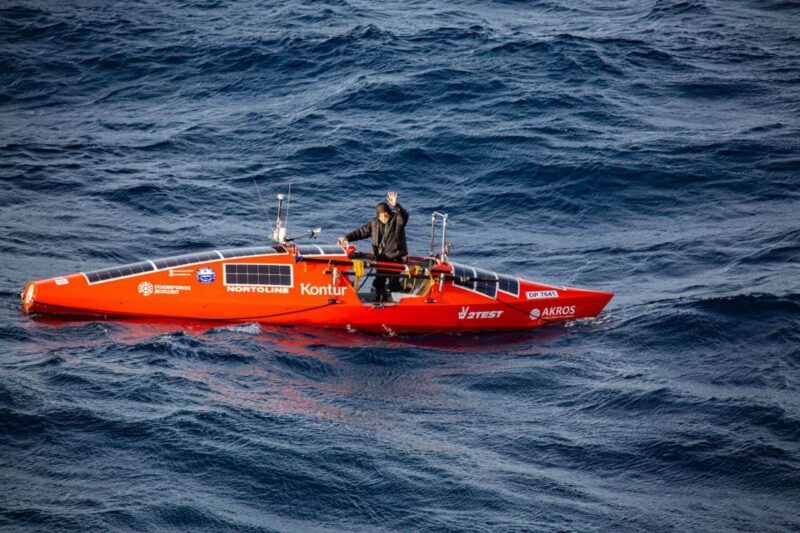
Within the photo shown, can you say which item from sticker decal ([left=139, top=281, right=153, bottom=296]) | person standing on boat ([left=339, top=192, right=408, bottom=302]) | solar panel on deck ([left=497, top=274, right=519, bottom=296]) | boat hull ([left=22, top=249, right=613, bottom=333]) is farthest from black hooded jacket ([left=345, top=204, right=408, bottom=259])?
sticker decal ([left=139, top=281, right=153, bottom=296])

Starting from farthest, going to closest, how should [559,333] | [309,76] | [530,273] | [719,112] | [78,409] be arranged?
[309,76] < [719,112] < [530,273] < [559,333] < [78,409]

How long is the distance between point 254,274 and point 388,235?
3.16m

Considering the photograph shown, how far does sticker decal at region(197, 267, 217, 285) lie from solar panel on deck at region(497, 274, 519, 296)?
6779 millimetres

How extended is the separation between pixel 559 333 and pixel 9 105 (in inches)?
952

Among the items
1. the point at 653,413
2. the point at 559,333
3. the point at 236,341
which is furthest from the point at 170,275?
the point at 653,413

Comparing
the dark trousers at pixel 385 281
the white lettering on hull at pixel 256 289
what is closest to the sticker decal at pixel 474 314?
the dark trousers at pixel 385 281

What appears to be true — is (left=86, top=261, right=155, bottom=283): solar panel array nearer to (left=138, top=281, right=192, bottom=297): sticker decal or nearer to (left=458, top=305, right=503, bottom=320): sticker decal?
(left=138, top=281, right=192, bottom=297): sticker decal

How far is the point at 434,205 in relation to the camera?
31.0 m

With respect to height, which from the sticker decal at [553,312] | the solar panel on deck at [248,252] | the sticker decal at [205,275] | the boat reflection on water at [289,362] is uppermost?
the solar panel on deck at [248,252]

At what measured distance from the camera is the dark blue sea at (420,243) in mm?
16422

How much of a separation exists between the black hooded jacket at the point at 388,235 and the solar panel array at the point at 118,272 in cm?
459

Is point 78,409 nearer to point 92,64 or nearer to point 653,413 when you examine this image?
point 653,413

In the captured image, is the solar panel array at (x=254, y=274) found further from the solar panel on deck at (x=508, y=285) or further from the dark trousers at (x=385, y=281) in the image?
the solar panel on deck at (x=508, y=285)

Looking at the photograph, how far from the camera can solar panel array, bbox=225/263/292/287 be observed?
2258 cm
